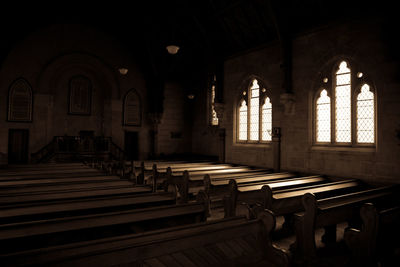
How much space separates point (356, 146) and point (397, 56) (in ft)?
8.68

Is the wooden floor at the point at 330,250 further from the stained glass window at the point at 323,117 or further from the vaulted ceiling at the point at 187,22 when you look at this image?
the vaulted ceiling at the point at 187,22

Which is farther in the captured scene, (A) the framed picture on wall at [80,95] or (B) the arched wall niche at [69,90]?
(A) the framed picture on wall at [80,95]

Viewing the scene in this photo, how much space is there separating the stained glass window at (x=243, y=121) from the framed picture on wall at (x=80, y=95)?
8.76 m

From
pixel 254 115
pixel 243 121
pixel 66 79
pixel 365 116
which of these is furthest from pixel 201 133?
pixel 365 116

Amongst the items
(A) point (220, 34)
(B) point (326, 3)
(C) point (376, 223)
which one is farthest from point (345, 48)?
(C) point (376, 223)

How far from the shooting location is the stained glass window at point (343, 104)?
8750mm

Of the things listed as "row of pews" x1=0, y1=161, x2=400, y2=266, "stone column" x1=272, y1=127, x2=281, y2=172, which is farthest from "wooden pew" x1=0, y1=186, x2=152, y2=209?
"stone column" x1=272, y1=127, x2=281, y2=172

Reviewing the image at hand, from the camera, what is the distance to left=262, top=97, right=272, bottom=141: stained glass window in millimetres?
11251

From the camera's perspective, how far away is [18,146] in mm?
14102

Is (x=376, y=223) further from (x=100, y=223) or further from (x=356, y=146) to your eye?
(x=356, y=146)

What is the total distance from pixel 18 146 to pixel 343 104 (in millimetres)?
14496

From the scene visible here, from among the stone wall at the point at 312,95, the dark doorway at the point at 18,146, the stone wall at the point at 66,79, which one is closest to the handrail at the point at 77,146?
the stone wall at the point at 66,79

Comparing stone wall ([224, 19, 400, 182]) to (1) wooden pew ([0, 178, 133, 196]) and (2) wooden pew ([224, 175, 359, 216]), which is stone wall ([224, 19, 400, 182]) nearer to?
(2) wooden pew ([224, 175, 359, 216])

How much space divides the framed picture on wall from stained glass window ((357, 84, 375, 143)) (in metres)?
13.3
